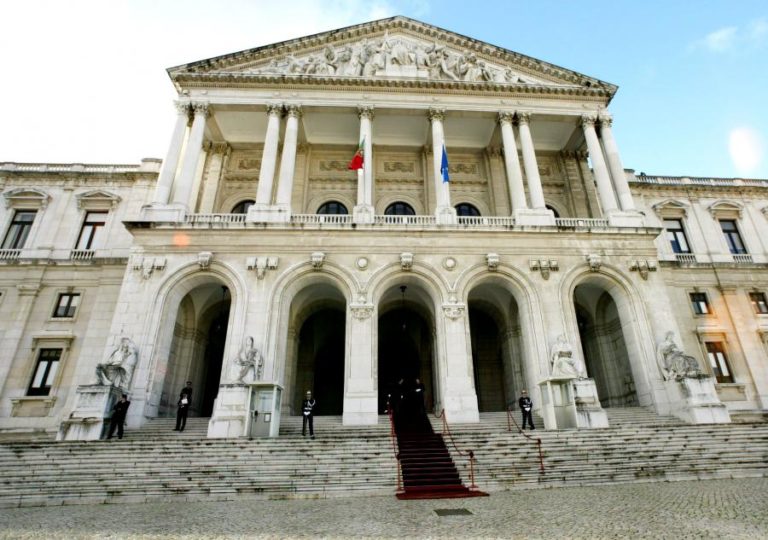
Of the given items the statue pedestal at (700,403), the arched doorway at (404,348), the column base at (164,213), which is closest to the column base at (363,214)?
the arched doorway at (404,348)

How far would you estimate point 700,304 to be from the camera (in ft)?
81.5

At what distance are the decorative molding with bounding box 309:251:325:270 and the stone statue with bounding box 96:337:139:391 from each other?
7.92 metres

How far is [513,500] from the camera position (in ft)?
30.3

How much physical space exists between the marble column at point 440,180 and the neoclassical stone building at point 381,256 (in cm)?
12

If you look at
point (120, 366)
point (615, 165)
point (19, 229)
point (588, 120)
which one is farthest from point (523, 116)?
point (19, 229)

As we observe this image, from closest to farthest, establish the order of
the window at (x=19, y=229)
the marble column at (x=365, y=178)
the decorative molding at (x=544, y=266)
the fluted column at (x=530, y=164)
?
the decorative molding at (x=544, y=266) < the marble column at (x=365, y=178) < the fluted column at (x=530, y=164) < the window at (x=19, y=229)

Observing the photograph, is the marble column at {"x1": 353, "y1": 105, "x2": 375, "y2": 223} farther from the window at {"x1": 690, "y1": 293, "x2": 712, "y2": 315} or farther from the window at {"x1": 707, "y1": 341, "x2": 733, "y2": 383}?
the window at {"x1": 707, "y1": 341, "x2": 733, "y2": 383}

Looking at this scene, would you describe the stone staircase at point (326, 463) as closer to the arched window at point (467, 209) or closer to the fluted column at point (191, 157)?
the fluted column at point (191, 157)

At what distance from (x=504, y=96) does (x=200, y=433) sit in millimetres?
22461

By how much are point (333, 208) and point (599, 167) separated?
14760mm

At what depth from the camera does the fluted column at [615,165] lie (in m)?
22.7

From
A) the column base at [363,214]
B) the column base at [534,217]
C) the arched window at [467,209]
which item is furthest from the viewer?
the arched window at [467,209]

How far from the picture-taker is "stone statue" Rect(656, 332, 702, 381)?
17334 millimetres

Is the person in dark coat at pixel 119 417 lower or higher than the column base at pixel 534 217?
lower
